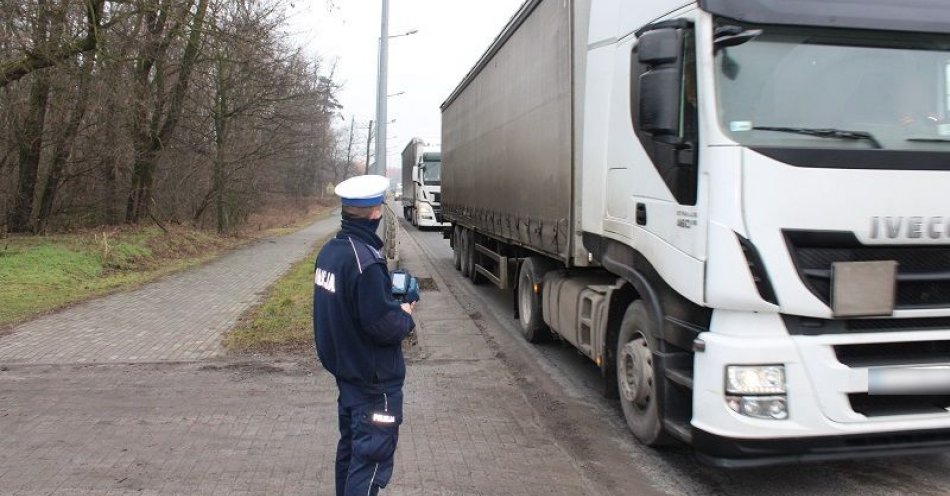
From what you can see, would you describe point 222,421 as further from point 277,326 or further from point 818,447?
point 818,447

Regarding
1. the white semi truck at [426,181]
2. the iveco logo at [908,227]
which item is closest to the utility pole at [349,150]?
the white semi truck at [426,181]

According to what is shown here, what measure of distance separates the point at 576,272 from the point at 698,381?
3.00 meters

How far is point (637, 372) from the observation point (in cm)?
443

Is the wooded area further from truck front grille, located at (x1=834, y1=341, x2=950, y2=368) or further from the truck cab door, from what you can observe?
truck front grille, located at (x1=834, y1=341, x2=950, y2=368)

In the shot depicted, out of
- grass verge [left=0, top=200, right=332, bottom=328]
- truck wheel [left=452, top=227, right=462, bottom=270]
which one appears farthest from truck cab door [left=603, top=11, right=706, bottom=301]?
truck wheel [left=452, top=227, right=462, bottom=270]

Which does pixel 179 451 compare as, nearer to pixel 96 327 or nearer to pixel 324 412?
pixel 324 412

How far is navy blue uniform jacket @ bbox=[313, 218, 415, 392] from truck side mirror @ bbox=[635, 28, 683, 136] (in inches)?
63.3

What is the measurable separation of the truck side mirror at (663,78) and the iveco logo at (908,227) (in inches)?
41.7

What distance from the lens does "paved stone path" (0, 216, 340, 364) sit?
7.34 m

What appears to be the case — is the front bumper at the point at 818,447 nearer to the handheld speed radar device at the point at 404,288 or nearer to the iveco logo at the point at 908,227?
the iveco logo at the point at 908,227

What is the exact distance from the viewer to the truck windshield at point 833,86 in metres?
3.51

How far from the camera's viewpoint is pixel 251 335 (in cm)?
803

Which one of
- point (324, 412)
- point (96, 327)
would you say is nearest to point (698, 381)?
point (324, 412)

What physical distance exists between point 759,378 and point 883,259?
2.73ft
